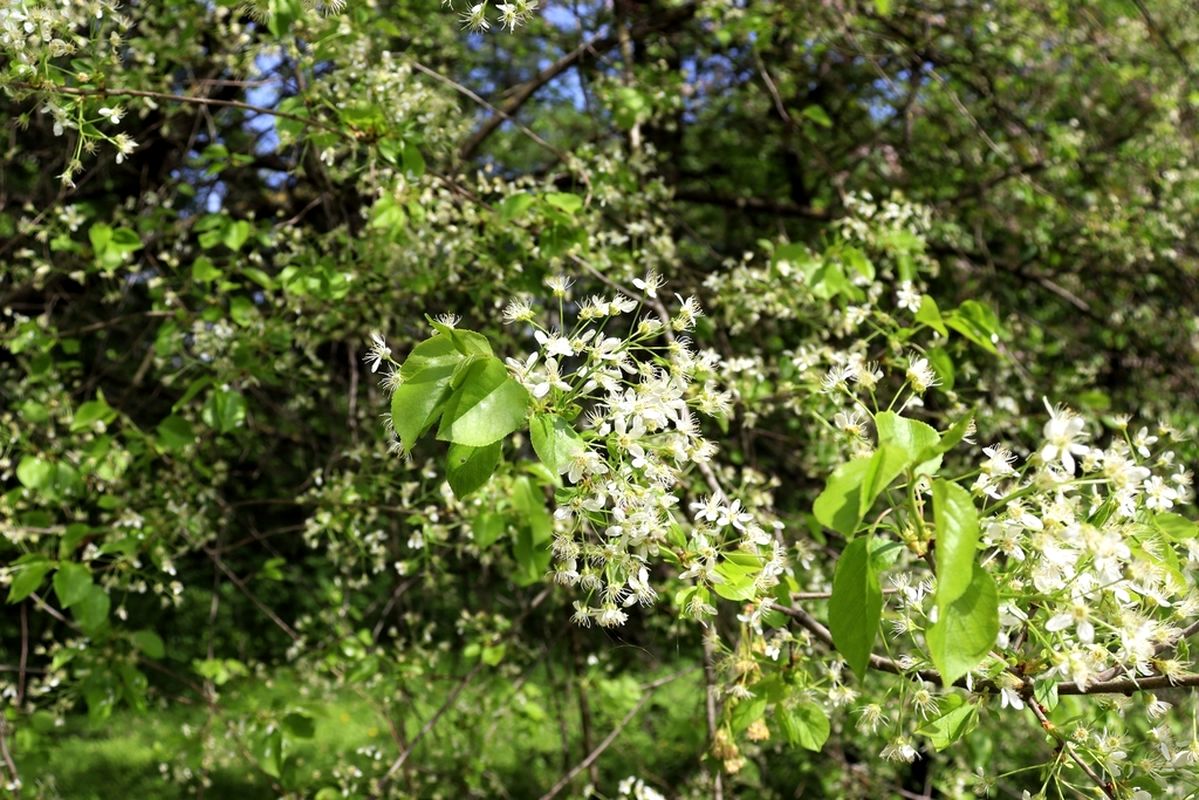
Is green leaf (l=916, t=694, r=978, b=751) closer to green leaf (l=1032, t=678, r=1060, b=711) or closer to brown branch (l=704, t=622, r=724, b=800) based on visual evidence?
green leaf (l=1032, t=678, r=1060, b=711)

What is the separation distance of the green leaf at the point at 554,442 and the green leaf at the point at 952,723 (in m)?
0.70

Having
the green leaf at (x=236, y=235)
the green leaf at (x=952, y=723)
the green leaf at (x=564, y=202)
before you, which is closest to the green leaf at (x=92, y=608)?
the green leaf at (x=236, y=235)

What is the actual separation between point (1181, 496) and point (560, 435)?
3.16 feet

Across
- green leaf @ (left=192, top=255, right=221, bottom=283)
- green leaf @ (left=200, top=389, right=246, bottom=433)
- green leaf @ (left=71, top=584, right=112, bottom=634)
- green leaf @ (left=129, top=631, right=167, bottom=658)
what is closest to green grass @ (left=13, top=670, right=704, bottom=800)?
green leaf @ (left=129, top=631, right=167, bottom=658)

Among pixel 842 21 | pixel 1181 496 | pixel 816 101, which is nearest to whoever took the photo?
pixel 1181 496

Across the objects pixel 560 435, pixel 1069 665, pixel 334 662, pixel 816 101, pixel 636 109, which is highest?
pixel 560 435

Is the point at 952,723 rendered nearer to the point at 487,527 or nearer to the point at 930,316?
the point at 930,316

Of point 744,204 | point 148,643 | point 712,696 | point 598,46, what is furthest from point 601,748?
point 598,46

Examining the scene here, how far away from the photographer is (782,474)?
466cm

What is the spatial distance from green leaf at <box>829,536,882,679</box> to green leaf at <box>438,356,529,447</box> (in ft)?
1.50

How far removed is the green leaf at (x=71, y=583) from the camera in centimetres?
263

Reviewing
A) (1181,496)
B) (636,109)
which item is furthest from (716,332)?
(1181,496)

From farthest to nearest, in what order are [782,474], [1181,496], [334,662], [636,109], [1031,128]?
1. [1031,128]
2. [782,474]
3. [636,109]
4. [334,662]
5. [1181,496]

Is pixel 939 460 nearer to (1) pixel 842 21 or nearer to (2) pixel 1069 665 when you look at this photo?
(2) pixel 1069 665
